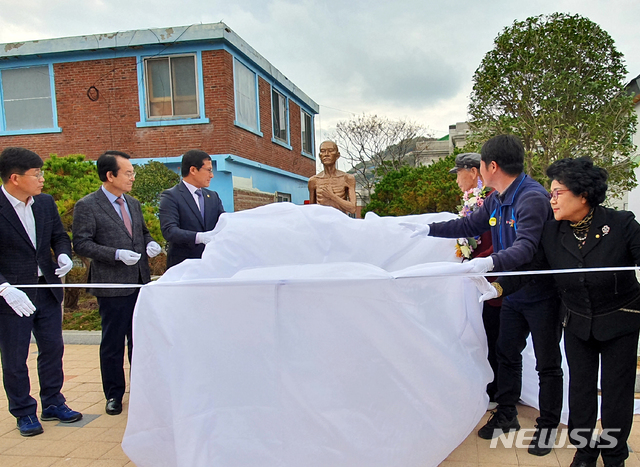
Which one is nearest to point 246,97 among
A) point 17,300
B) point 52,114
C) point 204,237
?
point 52,114

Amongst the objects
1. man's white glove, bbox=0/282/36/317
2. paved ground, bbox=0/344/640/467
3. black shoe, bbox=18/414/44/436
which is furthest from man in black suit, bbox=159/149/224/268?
black shoe, bbox=18/414/44/436

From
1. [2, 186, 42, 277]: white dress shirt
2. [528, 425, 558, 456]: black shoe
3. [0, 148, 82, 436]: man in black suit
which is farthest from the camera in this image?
[2, 186, 42, 277]: white dress shirt

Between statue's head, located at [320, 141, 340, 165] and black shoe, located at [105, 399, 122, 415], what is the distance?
9.27ft

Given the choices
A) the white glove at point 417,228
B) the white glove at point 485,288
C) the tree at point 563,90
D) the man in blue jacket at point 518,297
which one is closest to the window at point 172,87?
the tree at point 563,90

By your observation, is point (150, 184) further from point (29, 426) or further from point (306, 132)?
point (306, 132)

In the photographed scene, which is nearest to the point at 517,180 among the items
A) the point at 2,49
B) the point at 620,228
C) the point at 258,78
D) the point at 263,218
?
the point at 620,228

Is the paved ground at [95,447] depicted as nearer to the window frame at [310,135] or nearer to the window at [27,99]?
the window at [27,99]

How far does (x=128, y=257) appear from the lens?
3.24 metres

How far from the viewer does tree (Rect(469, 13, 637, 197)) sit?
7.89 metres

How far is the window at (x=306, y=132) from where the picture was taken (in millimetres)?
15750

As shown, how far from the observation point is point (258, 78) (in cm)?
1206

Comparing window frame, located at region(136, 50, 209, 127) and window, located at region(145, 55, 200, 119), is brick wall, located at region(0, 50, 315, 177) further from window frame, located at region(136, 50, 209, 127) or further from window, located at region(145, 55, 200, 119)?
window, located at region(145, 55, 200, 119)

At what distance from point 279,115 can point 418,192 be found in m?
5.67

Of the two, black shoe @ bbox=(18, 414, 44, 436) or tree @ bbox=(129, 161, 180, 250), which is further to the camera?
tree @ bbox=(129, 161, 180, 250)
